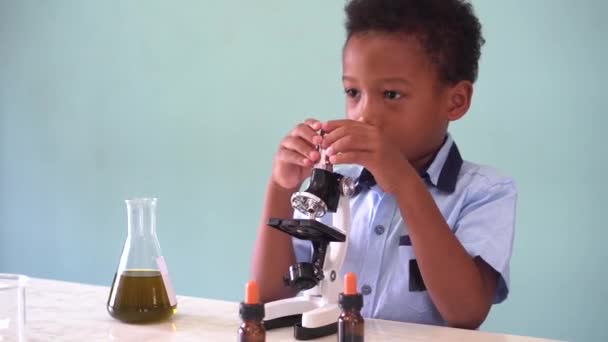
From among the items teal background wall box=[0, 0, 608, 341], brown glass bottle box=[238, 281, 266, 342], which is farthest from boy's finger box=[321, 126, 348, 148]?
teal background wall box=[0, 0, 608, 341]

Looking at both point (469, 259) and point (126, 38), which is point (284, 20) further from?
point (469, 259)

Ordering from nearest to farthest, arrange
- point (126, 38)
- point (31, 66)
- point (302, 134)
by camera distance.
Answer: point (302, 134) → point (126, 38) → point (31, 66)

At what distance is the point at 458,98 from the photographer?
1.41 metres

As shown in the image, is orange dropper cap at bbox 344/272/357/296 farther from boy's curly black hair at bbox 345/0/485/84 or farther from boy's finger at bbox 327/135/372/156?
boy's curly black hair at bbox 345/0/485/84

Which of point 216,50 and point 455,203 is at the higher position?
point 216,50

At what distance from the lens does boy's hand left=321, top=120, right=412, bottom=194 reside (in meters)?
1.08

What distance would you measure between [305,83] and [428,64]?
1.05 m

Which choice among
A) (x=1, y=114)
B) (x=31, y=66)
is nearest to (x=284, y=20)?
(x=31, y=66)

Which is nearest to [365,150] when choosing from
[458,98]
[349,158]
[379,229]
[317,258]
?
[349,158]

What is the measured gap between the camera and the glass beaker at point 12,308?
0.86 metres

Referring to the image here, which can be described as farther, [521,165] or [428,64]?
[521,165]

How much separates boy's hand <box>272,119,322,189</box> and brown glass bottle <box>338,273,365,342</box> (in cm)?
31

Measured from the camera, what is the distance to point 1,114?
9.66 feet

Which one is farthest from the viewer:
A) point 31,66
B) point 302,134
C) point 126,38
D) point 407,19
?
point 31,66
